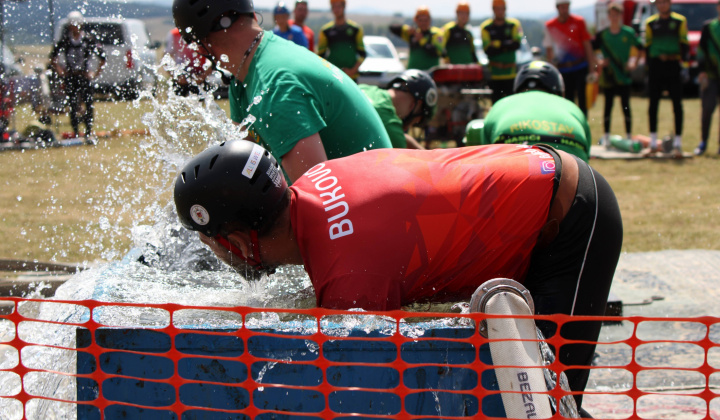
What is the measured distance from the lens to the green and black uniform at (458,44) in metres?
12.1

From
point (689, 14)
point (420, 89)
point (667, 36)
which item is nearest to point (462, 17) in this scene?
point (667, 36)

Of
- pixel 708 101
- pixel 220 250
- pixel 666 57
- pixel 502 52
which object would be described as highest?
pixel 220 250

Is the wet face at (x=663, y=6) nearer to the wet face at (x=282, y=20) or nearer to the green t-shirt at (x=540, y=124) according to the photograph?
the wet face at (x=282, y=20)

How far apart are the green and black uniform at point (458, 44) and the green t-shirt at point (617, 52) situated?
2056mm

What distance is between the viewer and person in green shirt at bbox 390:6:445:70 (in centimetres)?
1223

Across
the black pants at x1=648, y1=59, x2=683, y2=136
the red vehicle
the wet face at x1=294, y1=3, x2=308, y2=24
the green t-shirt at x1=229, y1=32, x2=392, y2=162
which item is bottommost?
the red vehicle

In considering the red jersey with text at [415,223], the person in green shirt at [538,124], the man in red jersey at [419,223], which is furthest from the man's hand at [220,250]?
the person in green shirt at [538,124]

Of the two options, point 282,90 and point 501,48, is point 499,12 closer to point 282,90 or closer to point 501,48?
point 501,48

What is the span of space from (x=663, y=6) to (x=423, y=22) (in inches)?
149

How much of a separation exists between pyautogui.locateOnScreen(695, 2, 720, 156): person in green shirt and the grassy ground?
59 cm

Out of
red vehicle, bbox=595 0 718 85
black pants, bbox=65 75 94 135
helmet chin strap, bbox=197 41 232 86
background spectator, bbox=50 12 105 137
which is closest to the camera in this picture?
helmet chin strap, bbox=197 41 232 86

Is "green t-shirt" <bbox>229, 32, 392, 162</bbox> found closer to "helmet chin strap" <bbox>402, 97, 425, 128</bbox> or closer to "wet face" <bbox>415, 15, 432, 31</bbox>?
"helmet chin strap" <bbox>402, 97, 425, 128</bbox>

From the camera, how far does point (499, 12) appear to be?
37.2 ft

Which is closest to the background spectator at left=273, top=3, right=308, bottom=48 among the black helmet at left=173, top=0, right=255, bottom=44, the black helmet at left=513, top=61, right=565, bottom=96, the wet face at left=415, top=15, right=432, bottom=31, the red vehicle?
the wet face at left=415, top=15, right=432, bottom=31
